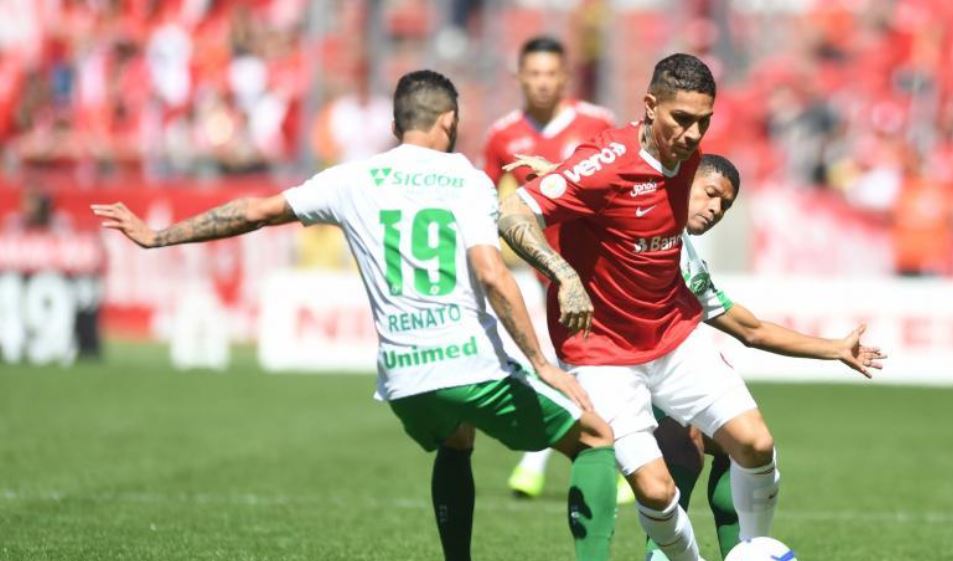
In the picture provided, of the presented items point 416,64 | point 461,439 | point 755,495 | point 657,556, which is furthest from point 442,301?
point 416,64

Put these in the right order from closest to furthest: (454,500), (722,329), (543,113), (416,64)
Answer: (454,500)
(722,329)
(543,113)
(416,64)

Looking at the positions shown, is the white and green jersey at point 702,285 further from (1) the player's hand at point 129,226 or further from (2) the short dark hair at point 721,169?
(1) the player's hand at point 129,226

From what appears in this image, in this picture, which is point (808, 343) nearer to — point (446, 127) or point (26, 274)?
point (446, 127)

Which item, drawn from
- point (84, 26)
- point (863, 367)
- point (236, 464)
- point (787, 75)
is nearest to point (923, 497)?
point (863, 367)

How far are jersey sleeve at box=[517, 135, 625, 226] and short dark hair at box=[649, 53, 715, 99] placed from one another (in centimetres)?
36

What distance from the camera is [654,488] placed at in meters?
7.21

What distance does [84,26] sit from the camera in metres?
27.6

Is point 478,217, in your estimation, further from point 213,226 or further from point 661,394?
point 661,394

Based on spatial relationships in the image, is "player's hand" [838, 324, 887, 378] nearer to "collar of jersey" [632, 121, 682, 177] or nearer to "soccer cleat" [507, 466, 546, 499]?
"collar of jersey" [632, 121, 682, 177]

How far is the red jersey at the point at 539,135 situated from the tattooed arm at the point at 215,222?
4.34 meters

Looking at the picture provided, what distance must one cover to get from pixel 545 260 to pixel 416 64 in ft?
64.8

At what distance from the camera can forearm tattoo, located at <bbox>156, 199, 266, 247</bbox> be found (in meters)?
7.33

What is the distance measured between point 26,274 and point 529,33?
9.08 meters

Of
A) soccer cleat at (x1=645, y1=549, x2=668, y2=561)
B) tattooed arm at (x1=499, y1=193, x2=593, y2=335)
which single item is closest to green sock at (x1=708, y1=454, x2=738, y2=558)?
soccer cleat at (x1=645, y1=549, x2=668, y2=561)
